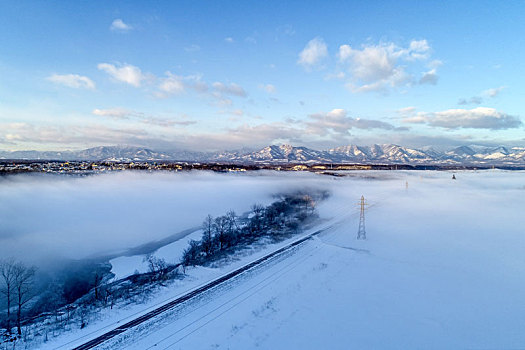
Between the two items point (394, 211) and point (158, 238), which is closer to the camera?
point (158, 238)

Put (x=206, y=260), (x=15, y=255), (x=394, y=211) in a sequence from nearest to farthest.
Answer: (x=206, y=260) < (x=15, y=255) < (x=394, y=211)

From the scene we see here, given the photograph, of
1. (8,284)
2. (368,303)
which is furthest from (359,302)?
(8,284)

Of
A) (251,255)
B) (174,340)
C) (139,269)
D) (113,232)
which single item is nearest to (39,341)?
(174,340)

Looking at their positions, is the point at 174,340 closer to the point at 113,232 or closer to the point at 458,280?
the point at 458,280

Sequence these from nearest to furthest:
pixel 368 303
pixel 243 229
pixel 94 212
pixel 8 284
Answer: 1. pixel 8 284
2. pixel 368 303
3. pixel 243 229
4. pixel 94 212

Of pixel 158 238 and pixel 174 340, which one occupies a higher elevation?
pixel 174 340

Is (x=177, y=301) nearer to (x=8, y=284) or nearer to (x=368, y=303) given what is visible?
(x=8, y=284)
